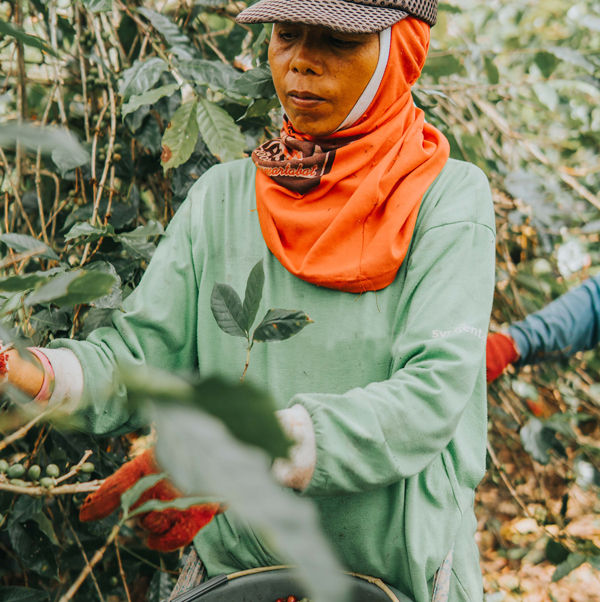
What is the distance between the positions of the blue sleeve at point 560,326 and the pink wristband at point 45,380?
1726 mm

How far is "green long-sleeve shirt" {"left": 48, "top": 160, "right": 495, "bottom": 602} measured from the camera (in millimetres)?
817

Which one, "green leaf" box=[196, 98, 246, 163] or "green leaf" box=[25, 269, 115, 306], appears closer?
"green leaf" box=[25, 269, 115, 306]

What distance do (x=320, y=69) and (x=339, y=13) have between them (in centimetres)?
9

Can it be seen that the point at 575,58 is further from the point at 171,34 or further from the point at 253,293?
the point at 253,293

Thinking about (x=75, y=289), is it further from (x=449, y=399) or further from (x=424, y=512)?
(x=424, y=512)

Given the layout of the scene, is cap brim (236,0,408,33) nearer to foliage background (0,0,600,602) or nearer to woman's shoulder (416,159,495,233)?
woman's shoulder (416,159,495,233)

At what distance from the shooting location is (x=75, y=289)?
459 millimetres

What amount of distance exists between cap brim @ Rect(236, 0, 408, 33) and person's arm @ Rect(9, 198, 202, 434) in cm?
38

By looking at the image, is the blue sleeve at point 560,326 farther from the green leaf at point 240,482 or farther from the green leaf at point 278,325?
the green leaf at point 240,482

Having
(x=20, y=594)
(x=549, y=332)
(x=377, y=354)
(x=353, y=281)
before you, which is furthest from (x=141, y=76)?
(x=549, y=332)

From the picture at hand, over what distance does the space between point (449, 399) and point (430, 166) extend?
16.5 inches

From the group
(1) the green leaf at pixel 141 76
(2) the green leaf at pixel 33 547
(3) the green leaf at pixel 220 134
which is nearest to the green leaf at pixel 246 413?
(3) the green leaf at pixel 220 134

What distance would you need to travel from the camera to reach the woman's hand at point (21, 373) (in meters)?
0.76

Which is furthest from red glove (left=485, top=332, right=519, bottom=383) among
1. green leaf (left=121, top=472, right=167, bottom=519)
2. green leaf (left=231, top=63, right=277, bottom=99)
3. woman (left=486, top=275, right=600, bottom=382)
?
green leaf (left=121, top=472, right=167, bottom=519)
